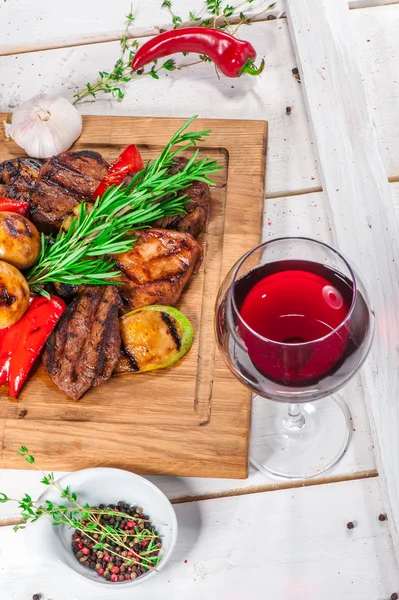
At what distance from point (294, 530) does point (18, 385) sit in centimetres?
98

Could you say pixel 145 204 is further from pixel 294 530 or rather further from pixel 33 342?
pixel 294 530

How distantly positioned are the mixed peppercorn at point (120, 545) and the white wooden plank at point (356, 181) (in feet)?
2.43

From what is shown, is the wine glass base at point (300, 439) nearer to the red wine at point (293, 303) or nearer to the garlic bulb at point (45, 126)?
the red wine at point (293, 303)

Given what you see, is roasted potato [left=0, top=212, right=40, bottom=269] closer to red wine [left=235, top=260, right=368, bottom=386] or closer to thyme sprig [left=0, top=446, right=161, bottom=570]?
thyme sprig [left=0, top=446, right=161, bottom=570]

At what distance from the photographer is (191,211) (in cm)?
259

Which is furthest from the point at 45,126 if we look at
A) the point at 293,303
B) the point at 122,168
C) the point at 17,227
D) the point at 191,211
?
the point at 293,303

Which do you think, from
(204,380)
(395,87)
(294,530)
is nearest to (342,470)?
(294,530)

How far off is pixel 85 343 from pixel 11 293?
0.27m

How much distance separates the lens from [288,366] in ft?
6.06

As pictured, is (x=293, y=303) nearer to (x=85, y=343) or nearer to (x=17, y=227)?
(x=85, y=343)

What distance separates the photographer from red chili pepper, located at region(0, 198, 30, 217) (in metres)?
2.54


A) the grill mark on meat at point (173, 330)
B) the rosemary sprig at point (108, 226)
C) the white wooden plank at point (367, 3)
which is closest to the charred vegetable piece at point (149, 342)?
the grill mark on meat at point (173, 330)

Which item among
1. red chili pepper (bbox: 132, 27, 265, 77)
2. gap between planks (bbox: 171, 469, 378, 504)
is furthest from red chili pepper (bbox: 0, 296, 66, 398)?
red chili pepper (bbox: 132, 27, 265, 77)

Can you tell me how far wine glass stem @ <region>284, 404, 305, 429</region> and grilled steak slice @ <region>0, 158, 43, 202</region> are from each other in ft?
3.67
